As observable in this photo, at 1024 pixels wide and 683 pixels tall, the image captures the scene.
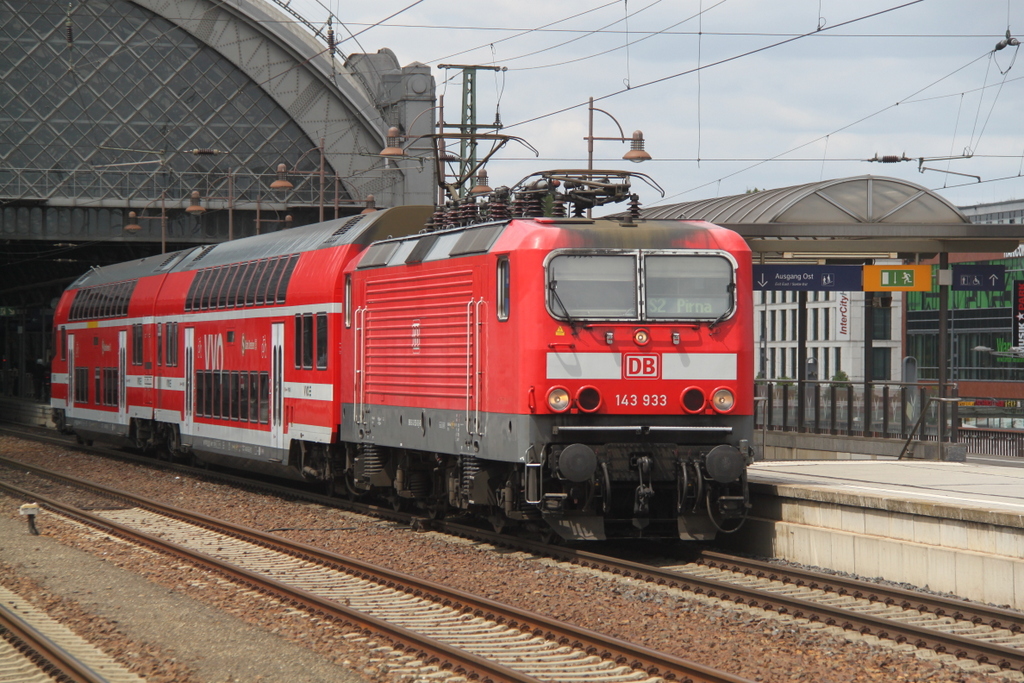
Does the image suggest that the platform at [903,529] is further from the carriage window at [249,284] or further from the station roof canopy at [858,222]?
the carriage window at [249,284]

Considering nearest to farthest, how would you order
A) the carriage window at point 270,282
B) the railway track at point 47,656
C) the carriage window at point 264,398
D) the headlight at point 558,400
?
the railway track at point 47,656 < the headlight at point 558,400 < the carriage window at point 270,282 < the carriage window at point 264,398

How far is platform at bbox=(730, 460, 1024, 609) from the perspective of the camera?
1191 centimetres

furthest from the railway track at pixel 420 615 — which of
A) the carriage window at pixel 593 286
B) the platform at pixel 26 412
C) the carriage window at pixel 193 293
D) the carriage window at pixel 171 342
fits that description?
the platform at pixel 26 412

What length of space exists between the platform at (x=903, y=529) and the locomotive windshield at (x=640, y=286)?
2.41 metres

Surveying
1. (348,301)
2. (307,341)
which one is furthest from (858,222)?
(307,341)

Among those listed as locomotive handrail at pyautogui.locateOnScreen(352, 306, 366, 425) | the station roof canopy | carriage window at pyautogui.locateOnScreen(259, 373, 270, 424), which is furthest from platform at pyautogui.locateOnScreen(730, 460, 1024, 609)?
carriage window at pyautogui.locateOnScreen(259, 373, 270, 424)

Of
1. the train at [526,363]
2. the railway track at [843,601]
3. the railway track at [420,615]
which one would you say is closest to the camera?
the railway track at [420,615]

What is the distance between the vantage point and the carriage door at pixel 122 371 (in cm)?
2930

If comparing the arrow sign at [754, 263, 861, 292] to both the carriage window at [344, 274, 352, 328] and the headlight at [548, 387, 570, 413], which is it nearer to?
the carriage window at [344, 274, 352, 328]

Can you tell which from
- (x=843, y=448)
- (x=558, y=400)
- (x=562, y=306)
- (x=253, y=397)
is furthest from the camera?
(x=843, y=448)

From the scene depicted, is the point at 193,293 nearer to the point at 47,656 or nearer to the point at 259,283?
the point at 259,283

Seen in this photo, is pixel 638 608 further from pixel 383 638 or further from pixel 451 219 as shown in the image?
pixel 451 219

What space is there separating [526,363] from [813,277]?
10.3 metres

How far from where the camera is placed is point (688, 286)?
14.2 meters
